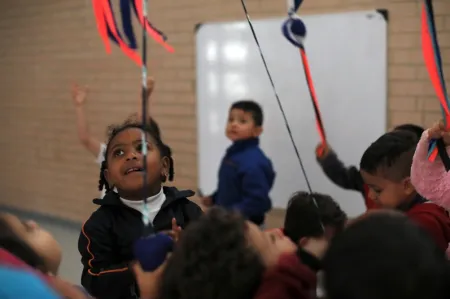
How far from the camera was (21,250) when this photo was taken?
1.06 meters

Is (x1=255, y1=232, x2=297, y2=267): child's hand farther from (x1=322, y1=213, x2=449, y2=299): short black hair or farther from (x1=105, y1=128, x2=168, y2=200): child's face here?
(x1=105, y1=128, x2=168, y2=200): child's face

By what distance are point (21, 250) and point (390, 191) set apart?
0.85 m

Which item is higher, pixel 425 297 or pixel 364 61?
pixel 364 61

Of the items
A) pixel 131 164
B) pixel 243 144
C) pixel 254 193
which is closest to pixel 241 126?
pixel 243 144

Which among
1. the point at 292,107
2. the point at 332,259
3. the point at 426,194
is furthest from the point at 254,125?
the point at 332,259

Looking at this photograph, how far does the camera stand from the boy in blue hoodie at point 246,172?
8.46 ft

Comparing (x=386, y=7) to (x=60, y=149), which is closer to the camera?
(x=386, y=7)

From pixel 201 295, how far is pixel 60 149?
3831mm

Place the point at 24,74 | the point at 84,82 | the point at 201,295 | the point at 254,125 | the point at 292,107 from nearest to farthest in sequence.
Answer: the point at 201,295 < the point at 254,125 < the point at 292,107 < the point at 84,82 < the point at 24,74

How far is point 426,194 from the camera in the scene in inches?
50.9

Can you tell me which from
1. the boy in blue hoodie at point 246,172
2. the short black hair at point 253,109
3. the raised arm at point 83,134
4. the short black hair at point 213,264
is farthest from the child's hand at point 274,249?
the short black hair at point 253,109

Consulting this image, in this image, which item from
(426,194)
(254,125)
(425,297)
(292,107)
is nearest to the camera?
(425,297)

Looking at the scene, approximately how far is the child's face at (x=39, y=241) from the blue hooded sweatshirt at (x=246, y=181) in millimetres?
1479

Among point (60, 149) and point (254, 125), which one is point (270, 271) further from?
point (60, 149)
